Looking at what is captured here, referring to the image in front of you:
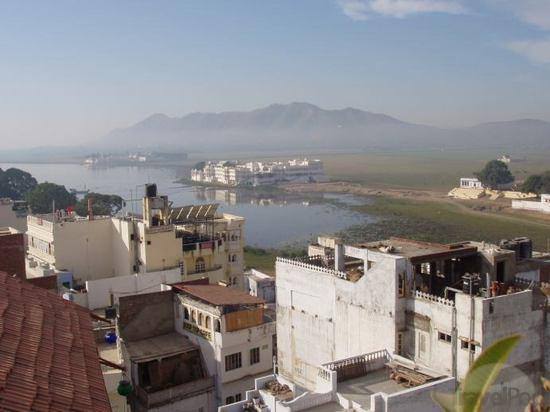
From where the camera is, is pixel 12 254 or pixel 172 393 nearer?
pixel 12 254

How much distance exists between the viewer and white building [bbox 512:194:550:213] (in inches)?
2808

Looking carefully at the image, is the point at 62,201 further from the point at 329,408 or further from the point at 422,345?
the point at 329,408

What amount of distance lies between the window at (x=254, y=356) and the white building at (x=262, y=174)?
104 metres

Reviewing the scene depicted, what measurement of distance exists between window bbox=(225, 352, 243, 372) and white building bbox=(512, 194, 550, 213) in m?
61.5

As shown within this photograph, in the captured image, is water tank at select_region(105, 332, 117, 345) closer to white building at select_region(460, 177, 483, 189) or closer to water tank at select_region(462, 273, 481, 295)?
water tank at select_region(462, 273, 481, 295)

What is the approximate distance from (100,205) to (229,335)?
42932 millimetres

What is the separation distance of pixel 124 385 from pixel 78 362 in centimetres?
751

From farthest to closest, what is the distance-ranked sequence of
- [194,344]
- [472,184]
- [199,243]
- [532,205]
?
1. [472,184]
2. [532,205]
3. [199,243]
4. [194,344]

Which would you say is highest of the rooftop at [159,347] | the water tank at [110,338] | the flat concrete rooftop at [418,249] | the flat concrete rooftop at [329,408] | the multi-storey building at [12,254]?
the multi-storey building at [12,254]

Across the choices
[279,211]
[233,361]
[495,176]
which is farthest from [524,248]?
[495,176]

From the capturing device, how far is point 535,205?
73062 mm

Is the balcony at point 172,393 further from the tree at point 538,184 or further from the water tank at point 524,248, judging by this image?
the tree at point 538,184

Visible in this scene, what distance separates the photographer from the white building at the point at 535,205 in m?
71.3

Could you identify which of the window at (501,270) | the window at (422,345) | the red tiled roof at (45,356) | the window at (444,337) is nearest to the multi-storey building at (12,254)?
the red tiled roof at (45,356)
